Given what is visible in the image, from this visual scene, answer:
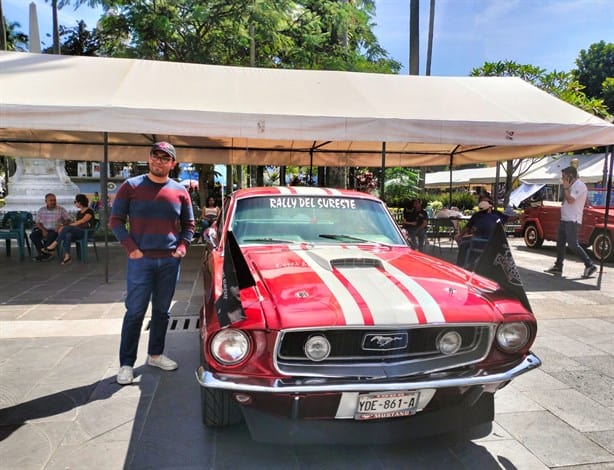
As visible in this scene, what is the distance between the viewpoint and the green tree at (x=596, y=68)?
33931mm

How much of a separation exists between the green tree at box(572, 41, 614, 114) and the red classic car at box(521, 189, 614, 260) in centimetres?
2714

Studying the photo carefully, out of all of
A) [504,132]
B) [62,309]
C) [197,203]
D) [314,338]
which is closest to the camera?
[314,338]

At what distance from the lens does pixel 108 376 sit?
3.80 metres

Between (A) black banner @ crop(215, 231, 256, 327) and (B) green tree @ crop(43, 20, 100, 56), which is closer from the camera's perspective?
(A) black banner @ crop(215, 231, 256, 327)

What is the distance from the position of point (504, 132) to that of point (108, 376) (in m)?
6.89

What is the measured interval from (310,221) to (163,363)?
1.78 meters

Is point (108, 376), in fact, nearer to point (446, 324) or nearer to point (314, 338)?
point (314, 338)

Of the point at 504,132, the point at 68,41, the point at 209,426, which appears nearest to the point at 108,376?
the point at 209,426

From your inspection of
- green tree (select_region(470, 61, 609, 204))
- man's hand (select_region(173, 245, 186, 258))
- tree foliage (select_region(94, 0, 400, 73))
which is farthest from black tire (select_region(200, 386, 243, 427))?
green tree (select_region(470, 61, 609, 204))

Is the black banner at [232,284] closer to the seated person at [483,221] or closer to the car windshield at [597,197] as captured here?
the seated person at [483,221]

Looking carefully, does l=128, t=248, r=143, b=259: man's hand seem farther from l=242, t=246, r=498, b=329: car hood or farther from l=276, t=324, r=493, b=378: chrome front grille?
l=276, t=324, r=493, b=378: chrome front grille

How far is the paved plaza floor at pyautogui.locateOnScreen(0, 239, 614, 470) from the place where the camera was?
2670mm

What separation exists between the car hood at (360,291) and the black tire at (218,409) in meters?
0.76

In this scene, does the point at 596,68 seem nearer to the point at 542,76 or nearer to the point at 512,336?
the point at 542,76
